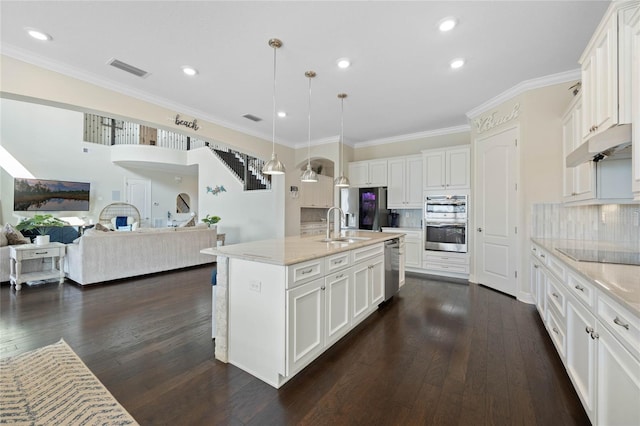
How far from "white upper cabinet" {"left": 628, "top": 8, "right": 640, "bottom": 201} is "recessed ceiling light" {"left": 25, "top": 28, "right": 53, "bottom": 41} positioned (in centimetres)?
458

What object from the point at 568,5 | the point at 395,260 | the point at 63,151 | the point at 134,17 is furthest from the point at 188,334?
the point at 63,151

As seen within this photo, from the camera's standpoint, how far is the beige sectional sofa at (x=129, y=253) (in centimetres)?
412

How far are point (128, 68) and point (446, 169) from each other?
16.3ft

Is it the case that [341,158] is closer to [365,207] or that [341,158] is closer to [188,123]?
[365,207]

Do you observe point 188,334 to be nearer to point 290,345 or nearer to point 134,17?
point 290,345

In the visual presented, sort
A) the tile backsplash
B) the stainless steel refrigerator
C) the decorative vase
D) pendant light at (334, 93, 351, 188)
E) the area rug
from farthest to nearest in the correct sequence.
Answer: the stainless steel refrigerator < the decorative vase < pendant light at (334, 93, 351, 188) < the tile backsplash < the area rug

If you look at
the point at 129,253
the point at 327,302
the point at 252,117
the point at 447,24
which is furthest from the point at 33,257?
the point at 447,24

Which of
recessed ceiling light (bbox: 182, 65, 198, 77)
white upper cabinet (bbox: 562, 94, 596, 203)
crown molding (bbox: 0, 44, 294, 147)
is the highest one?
recessed ceiling light (bbox: 182, 65, 198, 77)

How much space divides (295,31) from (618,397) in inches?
126

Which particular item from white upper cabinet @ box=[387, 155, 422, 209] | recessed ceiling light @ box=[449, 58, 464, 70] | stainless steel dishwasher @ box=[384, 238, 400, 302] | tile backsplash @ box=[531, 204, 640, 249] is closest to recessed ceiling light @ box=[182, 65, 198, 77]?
recessed ceiling light @ box=[449, 58, 464, 70]

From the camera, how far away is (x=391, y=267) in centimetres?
349

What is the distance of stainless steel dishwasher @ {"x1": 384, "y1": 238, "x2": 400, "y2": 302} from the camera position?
336cm

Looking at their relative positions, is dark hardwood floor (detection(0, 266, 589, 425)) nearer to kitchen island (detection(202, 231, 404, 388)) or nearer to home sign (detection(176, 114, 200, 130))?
kitchen island (detection(202, 231, 404, 388))

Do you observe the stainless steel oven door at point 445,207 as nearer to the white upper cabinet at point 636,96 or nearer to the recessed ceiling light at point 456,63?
the recessed ceiling light at point 456,63
